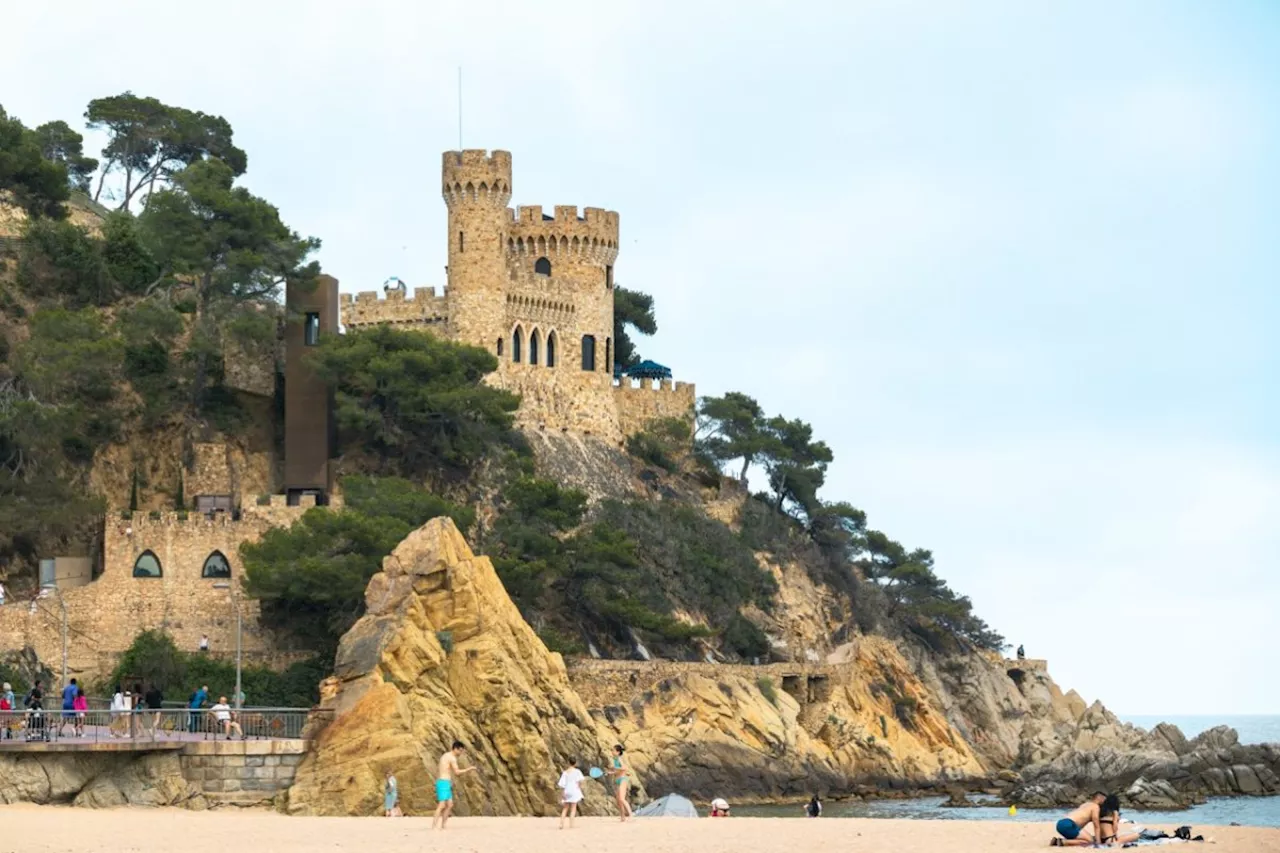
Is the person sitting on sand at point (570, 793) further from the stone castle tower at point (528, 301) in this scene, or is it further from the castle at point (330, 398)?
the stone castle tower at point (528, 301)

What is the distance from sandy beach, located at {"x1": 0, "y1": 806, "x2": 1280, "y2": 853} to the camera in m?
35.8

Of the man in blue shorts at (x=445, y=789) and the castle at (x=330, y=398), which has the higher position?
the castle at (x=330, y=398)

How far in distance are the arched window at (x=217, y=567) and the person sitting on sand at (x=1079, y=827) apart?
105 feet

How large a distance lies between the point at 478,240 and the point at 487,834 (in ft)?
132

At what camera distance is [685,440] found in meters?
83.9

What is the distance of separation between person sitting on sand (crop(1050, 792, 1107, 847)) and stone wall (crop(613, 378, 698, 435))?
156ft

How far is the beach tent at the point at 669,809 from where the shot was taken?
44.8 m

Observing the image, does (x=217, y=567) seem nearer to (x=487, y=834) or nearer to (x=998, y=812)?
(x=998, y=812)

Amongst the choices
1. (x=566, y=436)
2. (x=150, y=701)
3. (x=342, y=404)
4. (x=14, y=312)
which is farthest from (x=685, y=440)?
(x=150, y=701)

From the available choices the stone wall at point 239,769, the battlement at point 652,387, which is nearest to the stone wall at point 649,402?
the battlement at point 652,387

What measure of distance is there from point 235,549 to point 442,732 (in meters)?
19.3

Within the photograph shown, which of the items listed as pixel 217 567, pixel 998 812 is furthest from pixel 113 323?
pixel 998 812

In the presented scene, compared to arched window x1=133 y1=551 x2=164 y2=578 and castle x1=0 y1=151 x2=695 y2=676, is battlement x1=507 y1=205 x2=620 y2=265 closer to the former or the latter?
castle x1=0 y1=151 x2=695 y2=676

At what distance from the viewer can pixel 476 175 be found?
77000 millimetres
